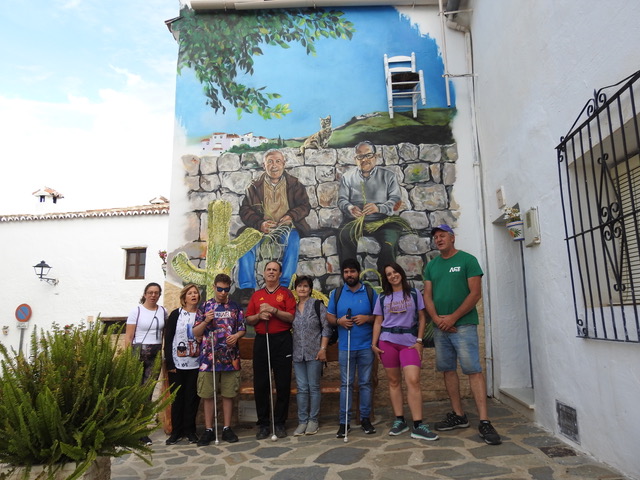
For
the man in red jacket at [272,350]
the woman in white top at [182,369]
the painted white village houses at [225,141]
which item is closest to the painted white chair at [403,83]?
the painted white village houses at [225,141]

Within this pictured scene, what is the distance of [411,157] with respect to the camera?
613cm

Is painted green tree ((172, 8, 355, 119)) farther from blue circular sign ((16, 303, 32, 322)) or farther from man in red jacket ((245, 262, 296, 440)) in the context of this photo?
blue circular sign ((16, 303, 32, 322))

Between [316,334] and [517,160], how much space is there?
8.56 feet

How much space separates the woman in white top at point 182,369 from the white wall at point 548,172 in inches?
128

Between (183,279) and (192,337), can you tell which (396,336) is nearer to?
Result: (192,337)

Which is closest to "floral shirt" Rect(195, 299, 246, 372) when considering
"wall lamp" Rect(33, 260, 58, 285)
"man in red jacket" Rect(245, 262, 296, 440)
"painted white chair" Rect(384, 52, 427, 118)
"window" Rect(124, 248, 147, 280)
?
"man in red jacket" Rect(245, 262, 296, 440)

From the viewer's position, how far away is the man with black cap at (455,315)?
421 cm

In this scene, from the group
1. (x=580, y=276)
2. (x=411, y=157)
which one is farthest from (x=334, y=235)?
(x=580, y=276)

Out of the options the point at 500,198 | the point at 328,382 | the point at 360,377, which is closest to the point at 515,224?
the point at 500,198

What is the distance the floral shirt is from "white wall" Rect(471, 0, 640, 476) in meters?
2.83

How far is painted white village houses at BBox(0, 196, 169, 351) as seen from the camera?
17.2 meters

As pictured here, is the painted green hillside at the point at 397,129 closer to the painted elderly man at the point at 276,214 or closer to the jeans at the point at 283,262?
the painted elderly man at the point at 276,214

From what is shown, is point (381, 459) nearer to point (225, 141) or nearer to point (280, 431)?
point (280, 431)

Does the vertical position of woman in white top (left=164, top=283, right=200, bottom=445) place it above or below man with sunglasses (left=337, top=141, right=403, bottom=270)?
below
